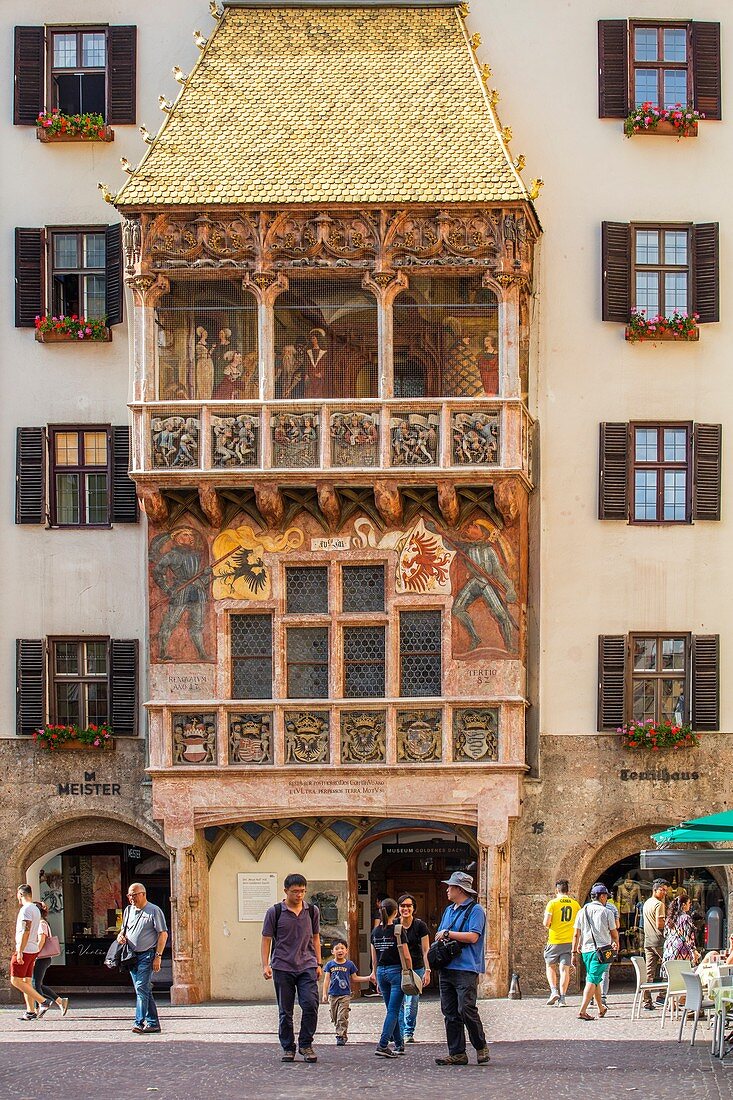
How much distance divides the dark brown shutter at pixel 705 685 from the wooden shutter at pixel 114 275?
989 cm

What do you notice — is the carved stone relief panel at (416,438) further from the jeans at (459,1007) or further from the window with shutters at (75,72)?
the jeans at (459,1007)

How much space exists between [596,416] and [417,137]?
4.85m

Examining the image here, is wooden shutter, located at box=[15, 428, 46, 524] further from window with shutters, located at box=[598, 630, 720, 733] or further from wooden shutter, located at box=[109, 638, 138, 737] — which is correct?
window with shutters, located at box=[598, 630, 720, 733]

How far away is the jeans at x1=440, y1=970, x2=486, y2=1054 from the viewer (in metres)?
21.0

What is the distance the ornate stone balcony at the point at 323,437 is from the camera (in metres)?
30.3

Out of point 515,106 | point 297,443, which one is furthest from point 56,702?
point 515,106

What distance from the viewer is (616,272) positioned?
31.9 metres

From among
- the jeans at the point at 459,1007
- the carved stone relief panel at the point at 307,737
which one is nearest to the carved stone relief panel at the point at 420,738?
the carved stone relief panel at the point at 307,737

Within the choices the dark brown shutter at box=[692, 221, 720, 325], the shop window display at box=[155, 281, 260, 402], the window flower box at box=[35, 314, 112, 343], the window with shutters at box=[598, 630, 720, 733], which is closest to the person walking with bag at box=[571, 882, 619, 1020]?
the window with shutters at box=[598, 630, 720, 733]

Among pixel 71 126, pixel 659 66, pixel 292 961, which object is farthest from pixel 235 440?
pixel 292 961

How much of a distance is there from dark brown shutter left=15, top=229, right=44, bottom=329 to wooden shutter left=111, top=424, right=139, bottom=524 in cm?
220

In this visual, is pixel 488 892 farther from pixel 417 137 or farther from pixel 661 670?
pixel 417 137

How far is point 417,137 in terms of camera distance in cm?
3114

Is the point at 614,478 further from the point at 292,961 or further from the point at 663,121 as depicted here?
the point at 292,961
